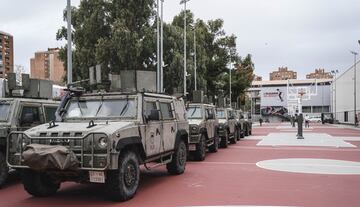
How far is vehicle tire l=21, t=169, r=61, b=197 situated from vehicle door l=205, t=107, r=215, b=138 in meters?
8.52

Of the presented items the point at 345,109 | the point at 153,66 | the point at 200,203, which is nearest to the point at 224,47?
the point at 153,66

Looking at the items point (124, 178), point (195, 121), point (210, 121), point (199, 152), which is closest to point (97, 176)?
point (124, 178)

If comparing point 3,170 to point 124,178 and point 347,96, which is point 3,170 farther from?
point 347,96

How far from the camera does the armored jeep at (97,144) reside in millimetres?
8664

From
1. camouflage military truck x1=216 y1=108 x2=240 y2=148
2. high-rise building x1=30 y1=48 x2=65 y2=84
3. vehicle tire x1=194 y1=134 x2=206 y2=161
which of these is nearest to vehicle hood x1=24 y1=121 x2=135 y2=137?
vehicle tire x1=194 y1=134 x2=206 y2=161

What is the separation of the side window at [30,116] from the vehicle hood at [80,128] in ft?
6.09

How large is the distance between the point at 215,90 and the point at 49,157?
48.7m

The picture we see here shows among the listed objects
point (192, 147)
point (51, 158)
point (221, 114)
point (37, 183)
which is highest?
point (221, 114)

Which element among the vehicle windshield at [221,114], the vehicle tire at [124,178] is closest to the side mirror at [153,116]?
the vehicle tire at [124,178]

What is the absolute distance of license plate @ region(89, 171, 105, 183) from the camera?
8.66 metres

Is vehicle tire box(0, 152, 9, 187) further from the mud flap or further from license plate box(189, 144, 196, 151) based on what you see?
license plate box(189, 144, 196, 151)

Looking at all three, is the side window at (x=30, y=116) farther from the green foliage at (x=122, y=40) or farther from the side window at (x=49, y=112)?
the green foliage at (x=122, y=40)

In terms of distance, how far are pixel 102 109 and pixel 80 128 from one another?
1438 millimetres

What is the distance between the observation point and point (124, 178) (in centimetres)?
928
